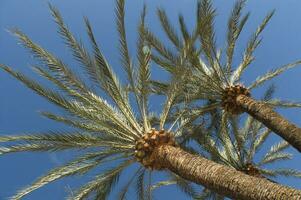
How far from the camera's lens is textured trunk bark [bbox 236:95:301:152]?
13.2 metres

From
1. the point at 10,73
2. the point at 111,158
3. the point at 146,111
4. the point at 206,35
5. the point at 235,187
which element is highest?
the point at 206,35

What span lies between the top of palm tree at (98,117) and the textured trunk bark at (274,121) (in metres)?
3.10

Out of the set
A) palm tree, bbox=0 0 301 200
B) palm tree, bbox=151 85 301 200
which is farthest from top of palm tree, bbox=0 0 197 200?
palm tree, bbox=151 85 301 200

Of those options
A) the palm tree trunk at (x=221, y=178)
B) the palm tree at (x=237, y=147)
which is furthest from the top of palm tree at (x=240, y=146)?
the palm tree trunk at (x=221, y=178)

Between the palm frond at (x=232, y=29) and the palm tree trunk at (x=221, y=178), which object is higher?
the palm frond at (x=232, y=29)

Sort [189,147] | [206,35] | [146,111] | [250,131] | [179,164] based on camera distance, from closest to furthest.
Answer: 1. [179,164]
2. [146,111]
3. [206,35]
4. [189,147]
5. [250,131]

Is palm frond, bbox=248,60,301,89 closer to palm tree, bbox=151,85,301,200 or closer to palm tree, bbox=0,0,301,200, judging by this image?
palm tree, bbox=151,85,301,200

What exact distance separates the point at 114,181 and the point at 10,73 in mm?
3380

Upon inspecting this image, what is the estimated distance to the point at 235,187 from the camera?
8938 millimetres

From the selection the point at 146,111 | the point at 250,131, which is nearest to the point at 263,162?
the point at 250,131

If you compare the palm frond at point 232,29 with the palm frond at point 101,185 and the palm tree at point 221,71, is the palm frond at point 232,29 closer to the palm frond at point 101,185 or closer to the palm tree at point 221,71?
the palm tree at point 221,71

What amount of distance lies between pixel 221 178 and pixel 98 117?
385 centimetres

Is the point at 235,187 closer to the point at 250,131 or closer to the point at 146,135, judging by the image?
the point at 146,135

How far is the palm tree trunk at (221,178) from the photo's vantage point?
829 centimetres
